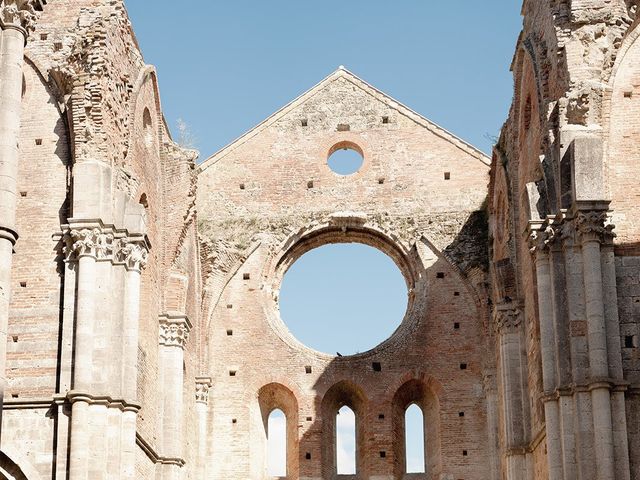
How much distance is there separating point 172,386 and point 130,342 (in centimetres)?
381

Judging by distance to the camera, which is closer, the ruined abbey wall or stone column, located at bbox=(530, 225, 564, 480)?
stone column, located at bbox=(530, 225, 564, 480)

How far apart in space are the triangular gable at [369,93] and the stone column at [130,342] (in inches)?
322

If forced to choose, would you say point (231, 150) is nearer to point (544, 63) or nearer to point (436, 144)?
point (436, 144)

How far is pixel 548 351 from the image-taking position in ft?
61.7

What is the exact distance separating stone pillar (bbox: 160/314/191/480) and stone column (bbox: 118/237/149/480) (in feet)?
10.5

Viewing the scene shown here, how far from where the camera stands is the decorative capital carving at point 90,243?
63.9 ft

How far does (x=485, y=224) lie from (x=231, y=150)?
5.37 metres

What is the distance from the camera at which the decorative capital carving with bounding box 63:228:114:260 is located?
1947cm

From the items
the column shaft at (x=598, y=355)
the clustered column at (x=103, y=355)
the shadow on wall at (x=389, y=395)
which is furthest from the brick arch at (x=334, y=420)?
the column shaft at (x=598, y=355)

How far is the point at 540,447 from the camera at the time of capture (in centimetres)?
2147

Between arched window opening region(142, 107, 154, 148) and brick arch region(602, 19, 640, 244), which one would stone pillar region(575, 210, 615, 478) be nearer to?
brick arch region(602, 19, 640, 244)

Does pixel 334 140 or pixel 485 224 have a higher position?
pixel 334 140

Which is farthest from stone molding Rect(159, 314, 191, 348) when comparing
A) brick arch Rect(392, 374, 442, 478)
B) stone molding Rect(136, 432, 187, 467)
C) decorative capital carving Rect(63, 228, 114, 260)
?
brick arch Rect(392, 374, 442, 478)

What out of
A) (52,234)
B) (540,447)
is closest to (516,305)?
(540,447)
